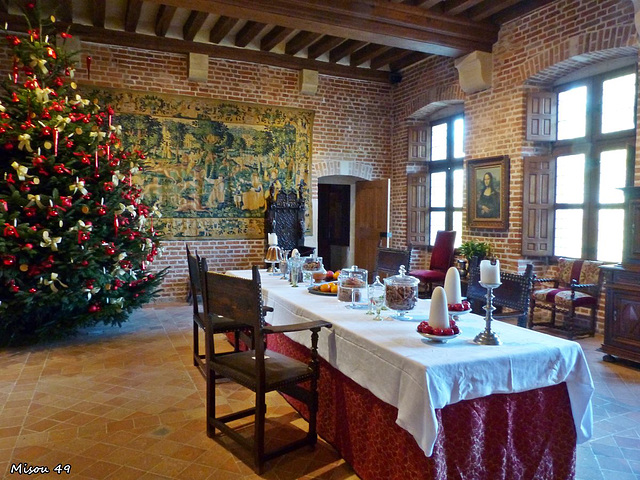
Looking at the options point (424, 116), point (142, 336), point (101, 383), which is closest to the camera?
point (101, 383)

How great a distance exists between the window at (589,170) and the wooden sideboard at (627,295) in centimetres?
125

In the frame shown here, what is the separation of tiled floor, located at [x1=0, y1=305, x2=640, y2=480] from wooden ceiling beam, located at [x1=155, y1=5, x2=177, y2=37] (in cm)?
403

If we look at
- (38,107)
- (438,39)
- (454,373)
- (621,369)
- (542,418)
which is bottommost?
(621,369)

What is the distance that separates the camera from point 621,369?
4168mm

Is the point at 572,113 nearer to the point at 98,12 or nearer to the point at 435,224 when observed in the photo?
the point at 435,224

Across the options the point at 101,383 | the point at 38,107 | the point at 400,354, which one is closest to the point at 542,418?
the point at 400,354

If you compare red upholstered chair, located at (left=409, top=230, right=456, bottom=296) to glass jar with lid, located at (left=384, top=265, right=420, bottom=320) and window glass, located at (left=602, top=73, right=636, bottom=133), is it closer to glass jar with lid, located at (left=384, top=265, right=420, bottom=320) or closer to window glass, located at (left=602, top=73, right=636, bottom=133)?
window glass, located at (left=602, top=73, right=636, bottom=133)

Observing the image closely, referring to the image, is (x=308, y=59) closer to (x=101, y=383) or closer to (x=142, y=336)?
(x=142, y=336)

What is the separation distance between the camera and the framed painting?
20.5 ft

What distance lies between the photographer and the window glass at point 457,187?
767cm

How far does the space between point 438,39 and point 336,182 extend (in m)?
3.64

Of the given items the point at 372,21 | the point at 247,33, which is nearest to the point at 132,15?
the point at 247,33

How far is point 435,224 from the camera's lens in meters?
8.18

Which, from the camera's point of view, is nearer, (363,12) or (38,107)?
(38,107)
